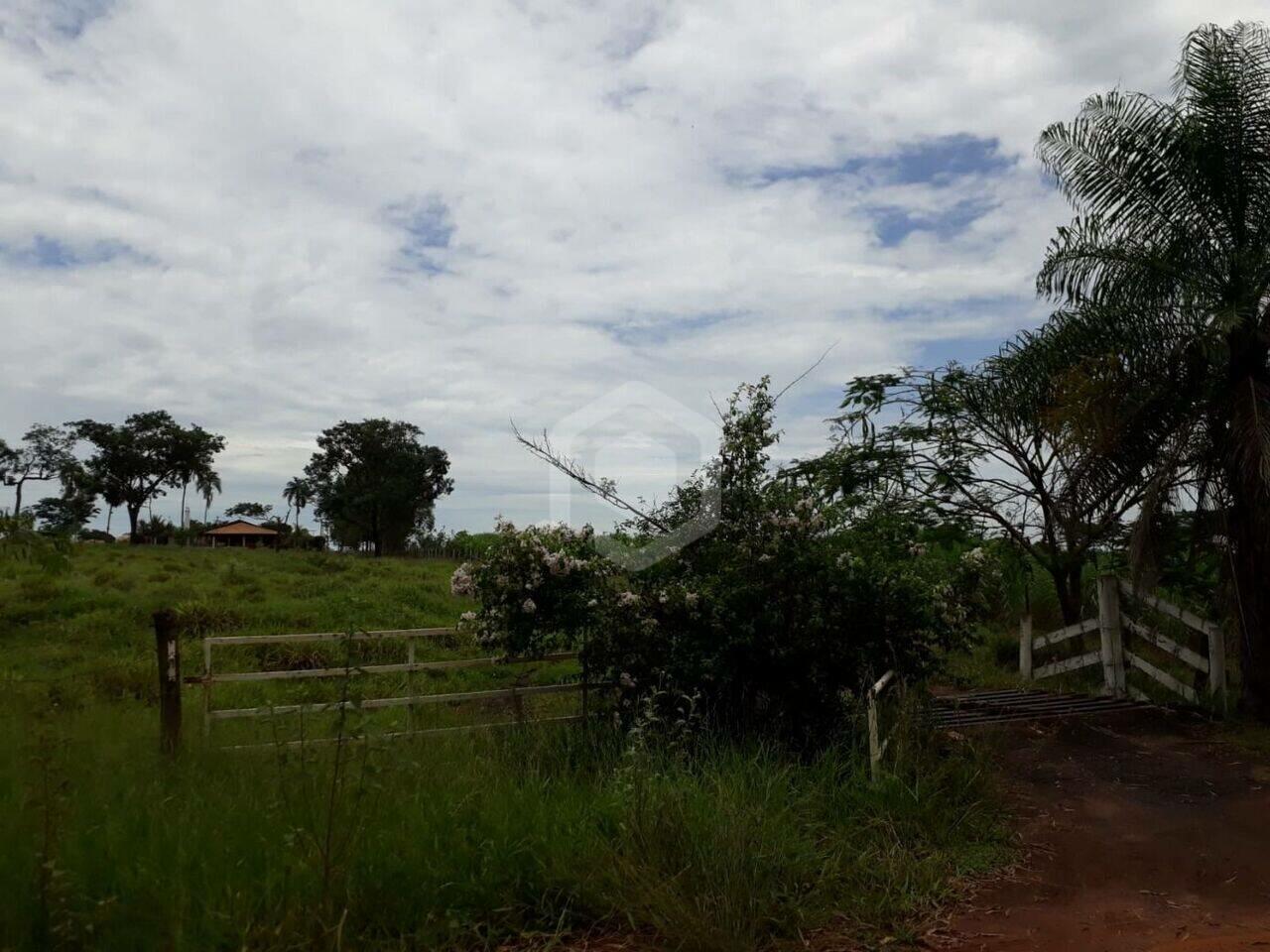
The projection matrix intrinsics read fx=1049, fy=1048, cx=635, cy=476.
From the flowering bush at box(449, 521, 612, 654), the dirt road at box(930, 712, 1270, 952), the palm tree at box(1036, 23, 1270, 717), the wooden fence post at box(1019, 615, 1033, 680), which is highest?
the palm tree at box(1036, 23, 1270, 717)

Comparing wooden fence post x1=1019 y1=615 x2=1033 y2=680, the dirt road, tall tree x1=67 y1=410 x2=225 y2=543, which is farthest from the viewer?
tall tree x1=67 y1=410 x2=225 y2=543

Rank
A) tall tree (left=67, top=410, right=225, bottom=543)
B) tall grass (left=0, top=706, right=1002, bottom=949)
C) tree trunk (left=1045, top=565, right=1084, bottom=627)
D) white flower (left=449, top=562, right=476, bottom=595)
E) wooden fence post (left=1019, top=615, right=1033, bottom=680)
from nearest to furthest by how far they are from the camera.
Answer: tall grass (left=0, top=706, right=1002, bottom=949)
white flower (left=449, top=562, right=476, bottom=595)
wooden fence post (left=1019, top=615, right=1033, bottom=680)
tree trunk (left=1045, top=565, right=1084, bottom=627)
tall tree (left=67, top=410, right=225, bottom=543)

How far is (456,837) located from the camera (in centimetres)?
551

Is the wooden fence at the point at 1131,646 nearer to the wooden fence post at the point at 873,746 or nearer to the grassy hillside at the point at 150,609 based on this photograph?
the wooden fence post at the point at 873,746

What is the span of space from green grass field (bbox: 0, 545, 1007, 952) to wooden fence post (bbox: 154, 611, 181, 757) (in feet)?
0.42

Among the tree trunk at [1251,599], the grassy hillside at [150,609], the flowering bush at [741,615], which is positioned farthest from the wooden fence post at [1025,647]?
the grassy hillside at [150,609]

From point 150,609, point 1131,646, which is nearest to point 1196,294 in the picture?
point 1131,646

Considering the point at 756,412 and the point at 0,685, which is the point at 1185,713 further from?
the point at 0,685

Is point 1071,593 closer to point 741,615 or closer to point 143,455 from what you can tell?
point 741,615

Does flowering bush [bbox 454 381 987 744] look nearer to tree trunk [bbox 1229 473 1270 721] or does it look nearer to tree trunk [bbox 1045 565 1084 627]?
tree trunk [bbox 1229 473 1270 721]

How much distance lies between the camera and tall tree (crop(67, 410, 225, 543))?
174ft

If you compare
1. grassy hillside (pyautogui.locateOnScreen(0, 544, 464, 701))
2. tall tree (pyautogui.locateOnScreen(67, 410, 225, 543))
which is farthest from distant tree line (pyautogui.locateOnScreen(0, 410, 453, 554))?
grassy hillside (pyautogui.locateOnScreen(0, 544, 464, 701))

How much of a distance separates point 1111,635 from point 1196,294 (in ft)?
15.3

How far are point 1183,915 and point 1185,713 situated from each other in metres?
7.17
